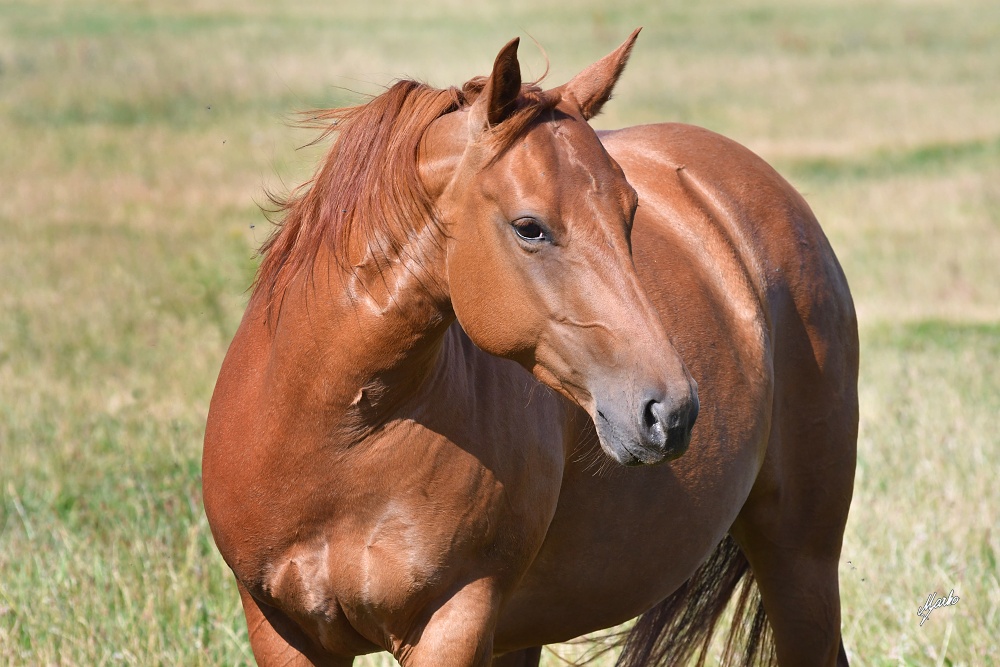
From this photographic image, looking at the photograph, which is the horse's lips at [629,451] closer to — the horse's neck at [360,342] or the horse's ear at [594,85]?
the horse's neck at [360,342]

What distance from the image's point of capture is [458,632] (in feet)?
7.86

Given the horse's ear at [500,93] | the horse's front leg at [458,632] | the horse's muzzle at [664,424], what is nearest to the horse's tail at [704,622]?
the horse's front leg at [458,632]

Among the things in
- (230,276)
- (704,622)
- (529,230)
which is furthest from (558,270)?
(230,276)

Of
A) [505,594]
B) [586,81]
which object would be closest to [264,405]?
[505,594]

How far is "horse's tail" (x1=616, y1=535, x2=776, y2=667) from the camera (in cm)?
365

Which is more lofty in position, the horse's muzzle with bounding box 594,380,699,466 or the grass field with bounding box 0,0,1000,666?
the horse's muzzle with bounding box 594,380,699,466

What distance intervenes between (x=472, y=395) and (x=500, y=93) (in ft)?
2.25

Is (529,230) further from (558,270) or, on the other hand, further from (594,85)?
(594,85)

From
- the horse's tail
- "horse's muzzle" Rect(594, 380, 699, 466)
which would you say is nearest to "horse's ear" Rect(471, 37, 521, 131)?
"horse's muzzle" Rect(594, 380, 699, 466)

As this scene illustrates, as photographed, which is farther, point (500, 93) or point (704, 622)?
point (704, 622)

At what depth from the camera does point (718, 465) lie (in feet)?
10.2

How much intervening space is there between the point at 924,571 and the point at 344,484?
117 inches
